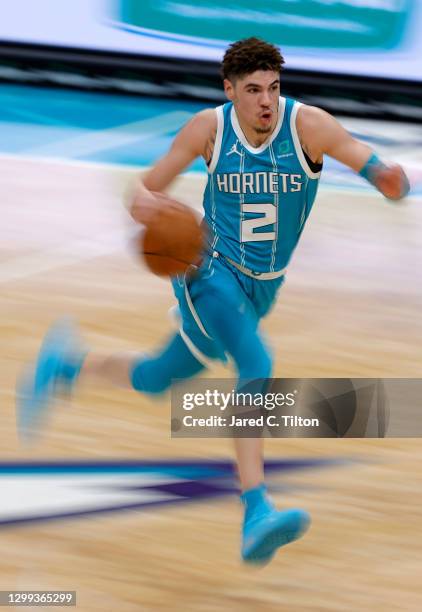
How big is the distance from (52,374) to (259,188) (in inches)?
52.1

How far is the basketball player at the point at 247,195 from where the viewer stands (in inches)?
181

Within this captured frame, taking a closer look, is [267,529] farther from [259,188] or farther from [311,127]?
[311,127]

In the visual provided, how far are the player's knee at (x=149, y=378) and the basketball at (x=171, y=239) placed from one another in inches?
18.2

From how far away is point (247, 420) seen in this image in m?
4.74

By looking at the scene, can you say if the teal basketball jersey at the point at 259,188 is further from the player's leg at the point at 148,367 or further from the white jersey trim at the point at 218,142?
the player's leg at the point at 148,367

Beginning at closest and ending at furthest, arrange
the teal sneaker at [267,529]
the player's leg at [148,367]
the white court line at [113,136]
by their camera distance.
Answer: the teal sneaker at [267,529] → the player's leg at [148,367] → the white court line at [113,136]

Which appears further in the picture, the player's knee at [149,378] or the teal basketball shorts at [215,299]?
the player's knee at [149,378]

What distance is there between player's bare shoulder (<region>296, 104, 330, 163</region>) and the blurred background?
2.05 feet

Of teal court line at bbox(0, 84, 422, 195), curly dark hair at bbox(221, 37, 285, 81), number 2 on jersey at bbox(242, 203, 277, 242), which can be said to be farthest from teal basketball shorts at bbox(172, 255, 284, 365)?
teal court line at bbox(0, 84, 422, 195)

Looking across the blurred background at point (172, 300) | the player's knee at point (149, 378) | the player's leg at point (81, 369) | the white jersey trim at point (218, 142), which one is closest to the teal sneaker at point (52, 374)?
the player's leg at point (81, 369)

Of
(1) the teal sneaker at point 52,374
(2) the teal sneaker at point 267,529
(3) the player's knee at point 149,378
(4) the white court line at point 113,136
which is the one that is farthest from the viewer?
(4) the white court line at point 113,136

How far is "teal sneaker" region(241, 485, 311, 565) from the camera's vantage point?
168 inches

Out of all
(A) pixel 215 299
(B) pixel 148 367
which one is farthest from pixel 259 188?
(B) pixel 148 367

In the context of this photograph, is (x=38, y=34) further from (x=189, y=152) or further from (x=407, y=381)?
(x=189, y=152)
